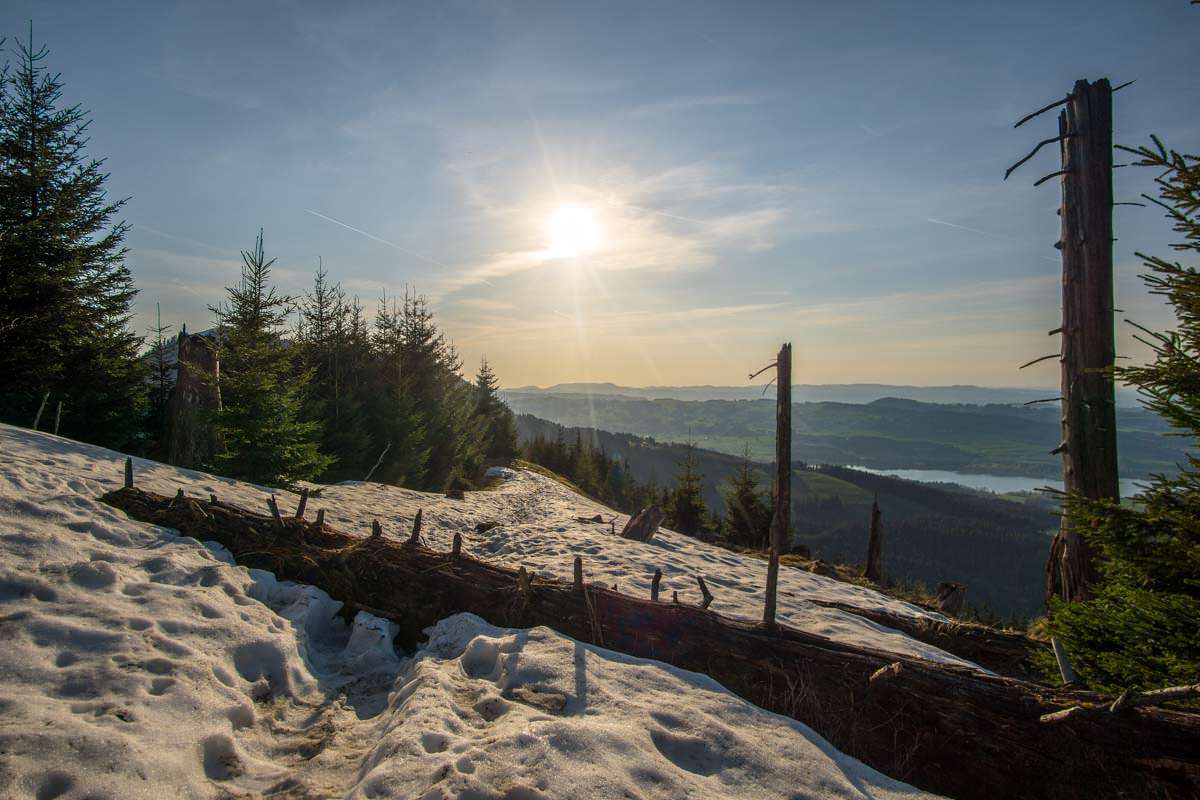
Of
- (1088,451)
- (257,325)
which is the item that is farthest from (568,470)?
(1088,451)

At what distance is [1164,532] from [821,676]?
2852mm

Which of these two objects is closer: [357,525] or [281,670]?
[281,670]

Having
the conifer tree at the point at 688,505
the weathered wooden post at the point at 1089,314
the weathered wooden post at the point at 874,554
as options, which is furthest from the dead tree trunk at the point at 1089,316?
the conifer tree at the point at 688,505

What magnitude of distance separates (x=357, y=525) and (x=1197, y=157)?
42.7 ft

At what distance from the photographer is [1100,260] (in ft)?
24.7

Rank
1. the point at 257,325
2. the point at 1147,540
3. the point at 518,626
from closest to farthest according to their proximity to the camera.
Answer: the point at 1147,540, the point at 518,626, the point at 257,325

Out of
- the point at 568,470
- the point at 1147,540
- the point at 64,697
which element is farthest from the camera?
the point at 568,470

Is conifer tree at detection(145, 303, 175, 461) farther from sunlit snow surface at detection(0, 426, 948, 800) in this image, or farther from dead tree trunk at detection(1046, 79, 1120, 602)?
dead tree trunk at detection(1046, 79, 1120, 602)

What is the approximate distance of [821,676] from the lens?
15.7ft

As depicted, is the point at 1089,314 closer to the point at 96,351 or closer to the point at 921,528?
the point at 96,351

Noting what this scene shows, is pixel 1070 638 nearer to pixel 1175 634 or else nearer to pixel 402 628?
pixel 1175 634

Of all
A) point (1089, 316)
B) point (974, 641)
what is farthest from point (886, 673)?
point (1089, 316)

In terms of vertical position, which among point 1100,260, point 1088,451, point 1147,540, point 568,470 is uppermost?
point 1100,260

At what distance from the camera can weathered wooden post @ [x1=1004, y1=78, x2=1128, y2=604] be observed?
7457 mm
